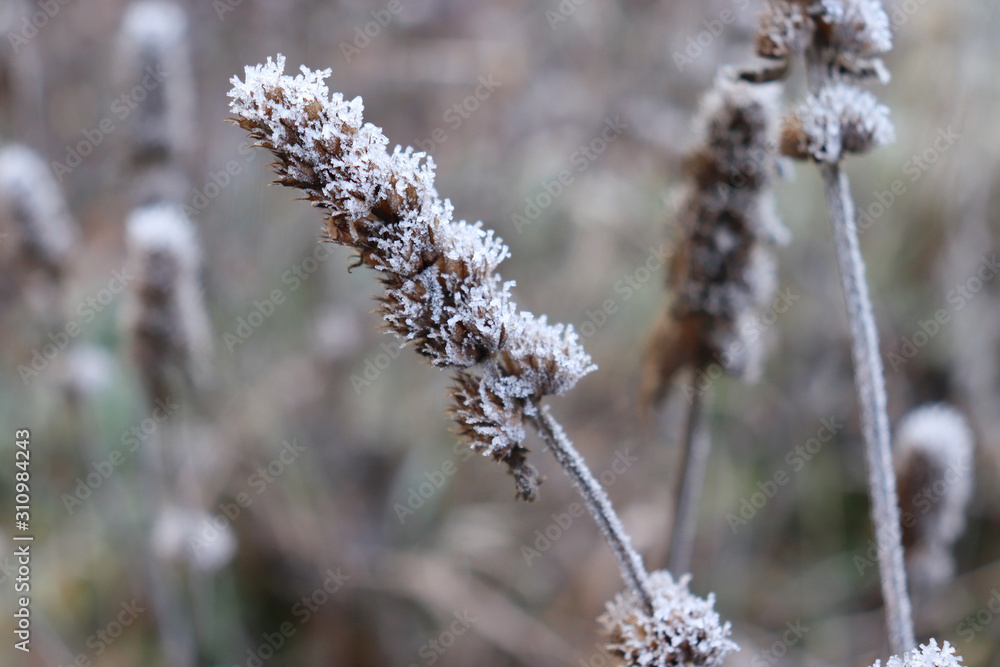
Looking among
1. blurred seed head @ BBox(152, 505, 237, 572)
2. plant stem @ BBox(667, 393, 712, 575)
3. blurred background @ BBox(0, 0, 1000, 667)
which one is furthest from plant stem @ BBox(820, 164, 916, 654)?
blurred seed head @ BBox(152, 505, 237, 572)

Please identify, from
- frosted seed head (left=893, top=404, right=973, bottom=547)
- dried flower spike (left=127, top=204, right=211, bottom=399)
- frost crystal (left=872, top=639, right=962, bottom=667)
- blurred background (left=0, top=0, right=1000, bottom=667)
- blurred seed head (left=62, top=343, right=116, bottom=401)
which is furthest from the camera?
blurred background (left=0, top=0, right=1000, bottom=667)

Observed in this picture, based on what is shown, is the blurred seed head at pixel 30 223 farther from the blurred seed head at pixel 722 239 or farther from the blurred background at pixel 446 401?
the blurred seed head at pixel 722 239

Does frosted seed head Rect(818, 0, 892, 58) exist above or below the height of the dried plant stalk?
above

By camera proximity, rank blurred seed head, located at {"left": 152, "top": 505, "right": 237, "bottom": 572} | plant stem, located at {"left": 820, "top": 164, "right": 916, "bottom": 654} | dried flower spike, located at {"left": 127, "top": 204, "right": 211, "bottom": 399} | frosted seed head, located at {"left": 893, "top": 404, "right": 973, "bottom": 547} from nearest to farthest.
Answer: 1. plant stem, located at {"left": 820, "top": 164, "right": 916, "bottom": 654}
2. frosted seed head, located at {"left": 893, "top": 404, "right": 973, "bottom": 547}
3. dried flower spike, located at {"left": 127, "top": 204, "right": 211, "bottom": 399}
4. blurred seed head, located at {"left": 152, "top": 505, "right": 237, "bottom": 572}

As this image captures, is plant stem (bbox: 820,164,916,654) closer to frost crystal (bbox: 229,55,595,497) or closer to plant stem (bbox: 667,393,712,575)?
frost crystal (bbox: 229,55,595,497)

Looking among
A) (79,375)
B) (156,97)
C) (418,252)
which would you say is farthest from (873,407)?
(156,97)

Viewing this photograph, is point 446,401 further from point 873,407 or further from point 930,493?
point 873,407

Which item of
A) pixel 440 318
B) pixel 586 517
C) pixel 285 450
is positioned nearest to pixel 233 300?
pixel 285 450
